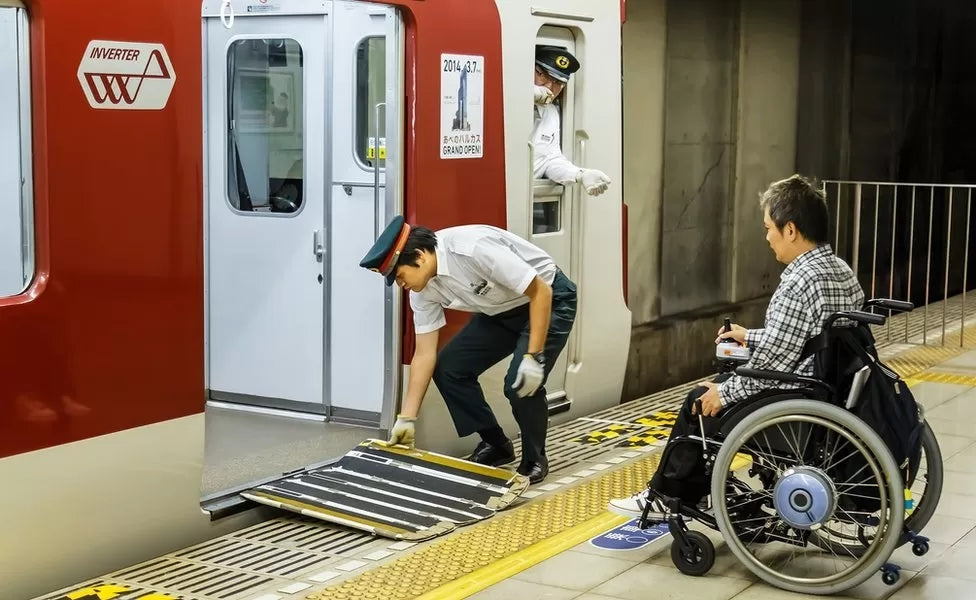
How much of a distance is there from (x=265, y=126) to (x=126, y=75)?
2.42m

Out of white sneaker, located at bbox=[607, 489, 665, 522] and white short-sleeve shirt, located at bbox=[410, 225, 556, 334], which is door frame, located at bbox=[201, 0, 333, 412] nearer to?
white short-sleeve shirt, located at bbox=[410, 225, 556, 334]

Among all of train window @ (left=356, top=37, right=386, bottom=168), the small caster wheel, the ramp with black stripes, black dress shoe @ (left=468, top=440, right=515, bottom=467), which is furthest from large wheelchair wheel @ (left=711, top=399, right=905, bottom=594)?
train window @ (left=356, top=37, right=386, bottom=168)

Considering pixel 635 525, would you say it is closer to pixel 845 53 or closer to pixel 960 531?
pixel 960 531

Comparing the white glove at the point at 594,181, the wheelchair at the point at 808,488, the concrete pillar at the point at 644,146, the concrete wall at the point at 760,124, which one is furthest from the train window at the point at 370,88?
the concrete wall at the point at 760,124

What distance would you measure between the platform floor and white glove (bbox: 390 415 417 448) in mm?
568

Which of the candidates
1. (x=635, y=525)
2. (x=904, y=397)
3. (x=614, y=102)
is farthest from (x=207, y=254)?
(x=904, y=397)

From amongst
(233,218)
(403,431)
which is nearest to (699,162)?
(233,218)

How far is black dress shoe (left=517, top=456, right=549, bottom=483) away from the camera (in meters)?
5.95

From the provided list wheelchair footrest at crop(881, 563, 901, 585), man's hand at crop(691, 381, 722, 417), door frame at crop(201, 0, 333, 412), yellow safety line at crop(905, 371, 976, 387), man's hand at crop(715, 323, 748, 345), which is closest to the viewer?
wheelchair footrest at crop(881, 563, 901, 585)

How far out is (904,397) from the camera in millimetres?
4508

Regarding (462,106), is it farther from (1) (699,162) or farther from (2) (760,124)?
(2) (760,124)

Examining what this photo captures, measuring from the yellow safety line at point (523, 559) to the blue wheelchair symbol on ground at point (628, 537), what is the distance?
5cm

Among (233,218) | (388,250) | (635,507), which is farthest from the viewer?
(233,218)

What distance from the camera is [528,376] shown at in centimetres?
561
